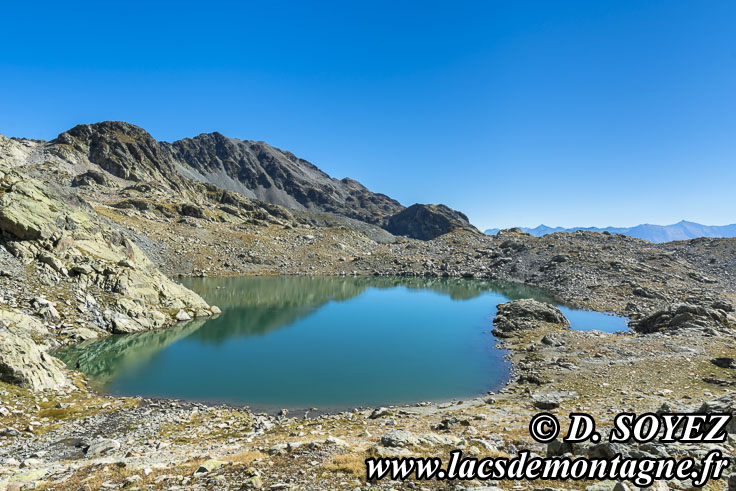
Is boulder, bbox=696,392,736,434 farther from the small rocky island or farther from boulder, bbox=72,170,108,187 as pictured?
boulder, bbox=72,170,108,187

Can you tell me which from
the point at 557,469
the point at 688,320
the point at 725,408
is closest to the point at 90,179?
the point at 557,469

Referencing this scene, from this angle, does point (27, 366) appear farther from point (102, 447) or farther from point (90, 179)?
point (90, 179)

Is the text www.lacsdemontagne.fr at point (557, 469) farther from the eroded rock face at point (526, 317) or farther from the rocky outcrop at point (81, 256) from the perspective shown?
the rocky outcrop at point (81, 256)

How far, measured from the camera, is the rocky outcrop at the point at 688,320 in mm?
37438

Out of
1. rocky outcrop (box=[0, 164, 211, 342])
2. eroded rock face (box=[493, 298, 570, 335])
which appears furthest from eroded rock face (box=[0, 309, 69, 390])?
eroded rock face (box=[493, 298, 570, 335])

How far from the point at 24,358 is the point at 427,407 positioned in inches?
1021

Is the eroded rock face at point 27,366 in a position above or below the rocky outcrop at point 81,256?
below

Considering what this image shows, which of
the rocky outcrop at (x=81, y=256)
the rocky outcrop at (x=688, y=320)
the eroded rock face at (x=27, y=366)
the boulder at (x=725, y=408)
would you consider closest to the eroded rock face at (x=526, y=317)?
the rocky outcrop at (x=688, y=320)

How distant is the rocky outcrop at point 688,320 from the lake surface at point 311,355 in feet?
18.2

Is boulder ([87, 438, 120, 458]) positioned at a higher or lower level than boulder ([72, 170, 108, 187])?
lower

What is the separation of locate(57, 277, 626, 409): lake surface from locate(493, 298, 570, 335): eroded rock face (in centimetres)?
237

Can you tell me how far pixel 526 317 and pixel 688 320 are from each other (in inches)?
651

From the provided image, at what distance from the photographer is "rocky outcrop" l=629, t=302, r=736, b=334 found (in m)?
37.4

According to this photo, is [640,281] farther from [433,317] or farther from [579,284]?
[433,317]
